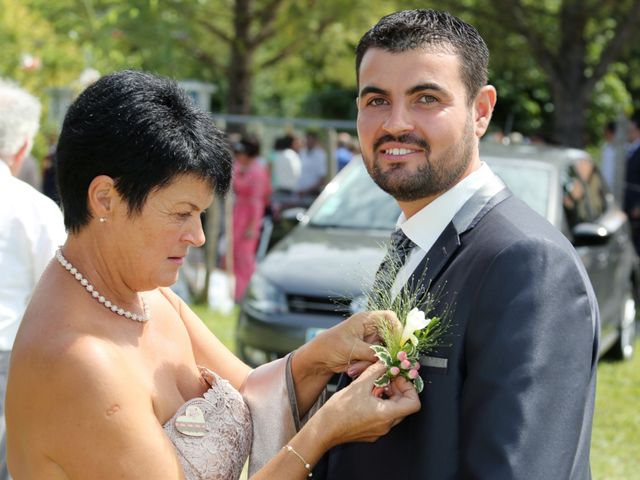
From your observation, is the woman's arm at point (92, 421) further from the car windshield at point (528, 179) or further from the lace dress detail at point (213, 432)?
the car windshield at point (528, 179)

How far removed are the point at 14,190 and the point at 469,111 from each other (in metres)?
2.53

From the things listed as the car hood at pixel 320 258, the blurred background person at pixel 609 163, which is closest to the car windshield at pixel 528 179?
the car hood at pixel 320 258

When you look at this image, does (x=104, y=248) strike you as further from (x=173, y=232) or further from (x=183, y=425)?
(x=183, y=425)

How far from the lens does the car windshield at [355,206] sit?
8062 mm

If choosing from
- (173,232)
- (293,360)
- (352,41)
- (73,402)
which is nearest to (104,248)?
(173,232)

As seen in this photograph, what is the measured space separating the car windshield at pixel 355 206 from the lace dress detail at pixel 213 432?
517 centimetres

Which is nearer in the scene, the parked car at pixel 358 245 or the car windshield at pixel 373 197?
the parked car at pixel 358 245

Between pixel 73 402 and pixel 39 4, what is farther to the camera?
pixel 39 4

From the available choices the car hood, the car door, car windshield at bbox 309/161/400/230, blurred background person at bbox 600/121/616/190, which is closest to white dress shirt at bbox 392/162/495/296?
the car hood

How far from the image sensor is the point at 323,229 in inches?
320

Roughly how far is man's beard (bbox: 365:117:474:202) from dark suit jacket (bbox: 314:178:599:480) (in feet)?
0.68

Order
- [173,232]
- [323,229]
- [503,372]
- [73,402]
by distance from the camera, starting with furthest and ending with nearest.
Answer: [323,229] → [173,232] → [73,402] → [503,372]

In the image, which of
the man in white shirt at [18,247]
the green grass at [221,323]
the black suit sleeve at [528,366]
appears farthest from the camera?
the green grass at [221,323]

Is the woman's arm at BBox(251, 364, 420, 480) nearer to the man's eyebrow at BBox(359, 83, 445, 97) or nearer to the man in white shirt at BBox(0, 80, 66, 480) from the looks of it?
the man's eyebrow at BBox(359, 83, 445, 97)
